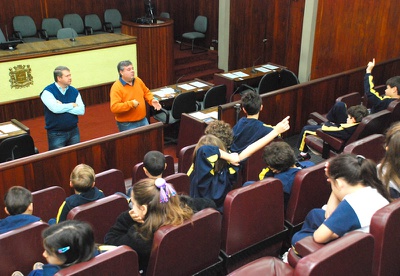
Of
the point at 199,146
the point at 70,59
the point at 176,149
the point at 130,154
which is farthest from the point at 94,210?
the point at 70,59

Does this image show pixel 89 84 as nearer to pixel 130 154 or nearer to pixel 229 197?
pixel 130 154

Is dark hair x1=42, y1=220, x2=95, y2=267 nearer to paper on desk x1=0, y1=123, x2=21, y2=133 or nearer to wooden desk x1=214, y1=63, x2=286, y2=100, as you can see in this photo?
paper on desk x1=0, y1=123, x2=21, y2=133

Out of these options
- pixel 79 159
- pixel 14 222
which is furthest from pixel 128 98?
pixel 14 222

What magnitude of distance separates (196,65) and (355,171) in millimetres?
6523

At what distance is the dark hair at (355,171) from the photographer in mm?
2045

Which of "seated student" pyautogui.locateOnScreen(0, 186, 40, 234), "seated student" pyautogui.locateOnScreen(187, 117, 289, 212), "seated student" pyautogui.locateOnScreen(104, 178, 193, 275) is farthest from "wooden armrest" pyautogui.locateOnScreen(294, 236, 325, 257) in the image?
"seated student" pyautogui.locateOnScreen(0, 186, 40, 234)

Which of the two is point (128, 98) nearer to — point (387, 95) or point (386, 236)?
point (387, 95)

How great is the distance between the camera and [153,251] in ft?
6.66

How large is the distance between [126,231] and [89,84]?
5.01 meters

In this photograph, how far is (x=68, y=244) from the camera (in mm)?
1716

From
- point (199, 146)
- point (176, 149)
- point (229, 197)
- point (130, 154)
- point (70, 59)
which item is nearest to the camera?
point (229, 197)

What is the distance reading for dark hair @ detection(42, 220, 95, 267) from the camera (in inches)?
67.4

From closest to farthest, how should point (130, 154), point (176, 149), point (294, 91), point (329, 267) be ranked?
point (329, 267), point (130, 154), point (294, 91), point (176, 149)

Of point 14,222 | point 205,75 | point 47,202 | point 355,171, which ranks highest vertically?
point 355,171
